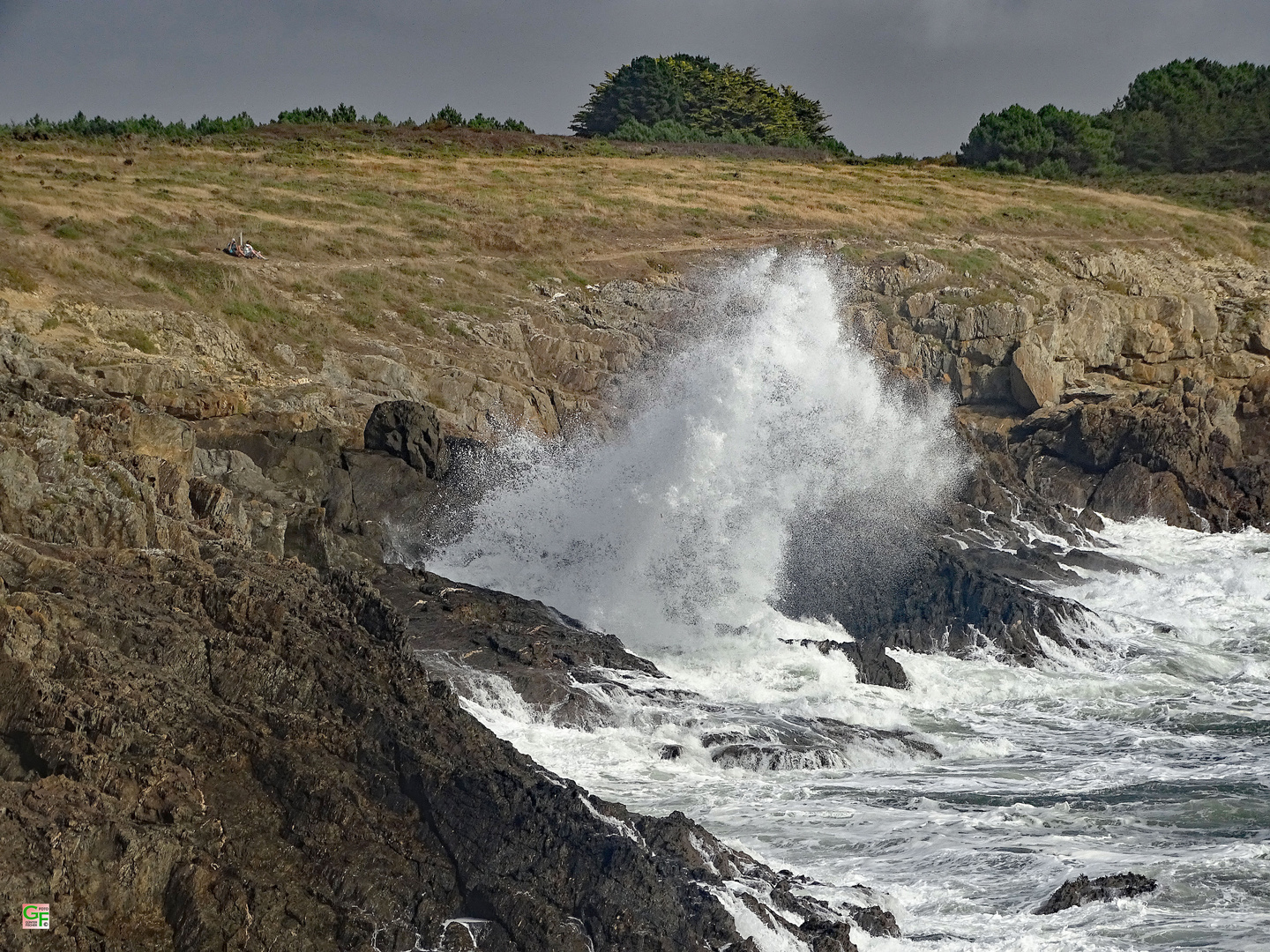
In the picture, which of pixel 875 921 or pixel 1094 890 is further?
pixel 1094 890

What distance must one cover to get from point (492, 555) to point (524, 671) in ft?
24.8

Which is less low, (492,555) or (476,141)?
(476,141)

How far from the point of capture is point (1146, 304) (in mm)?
44094

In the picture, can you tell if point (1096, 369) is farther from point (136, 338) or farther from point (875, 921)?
point (875, 921)

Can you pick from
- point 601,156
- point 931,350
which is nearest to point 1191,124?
point 601,156

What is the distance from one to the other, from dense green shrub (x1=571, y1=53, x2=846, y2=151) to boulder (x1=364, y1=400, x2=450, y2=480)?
173 feet

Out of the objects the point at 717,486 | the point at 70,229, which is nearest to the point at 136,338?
the point at 70,229

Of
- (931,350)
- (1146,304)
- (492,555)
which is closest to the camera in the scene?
(492,555)

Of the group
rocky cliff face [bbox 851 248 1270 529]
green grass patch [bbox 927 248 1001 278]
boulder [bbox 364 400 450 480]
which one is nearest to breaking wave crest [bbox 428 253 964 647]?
boulder [bbox 364 400 450 480]

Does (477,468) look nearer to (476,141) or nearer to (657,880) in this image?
(657,880)

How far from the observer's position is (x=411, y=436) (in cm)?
2928

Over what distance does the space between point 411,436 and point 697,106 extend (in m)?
59.4

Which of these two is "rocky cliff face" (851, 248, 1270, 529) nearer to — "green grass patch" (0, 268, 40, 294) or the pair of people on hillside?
the pair of people on hillside

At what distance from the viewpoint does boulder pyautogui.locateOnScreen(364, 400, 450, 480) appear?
29125mm
